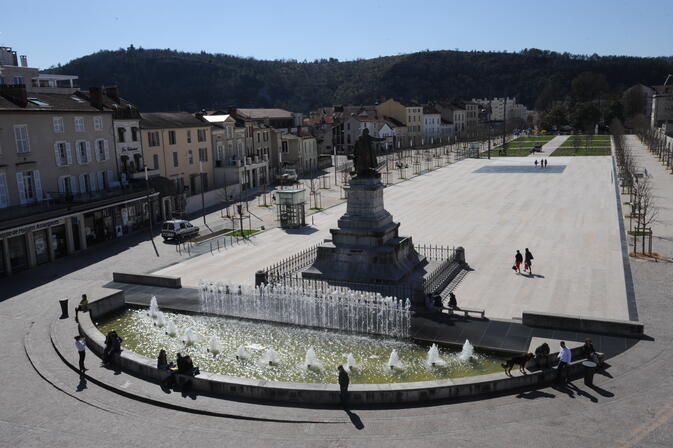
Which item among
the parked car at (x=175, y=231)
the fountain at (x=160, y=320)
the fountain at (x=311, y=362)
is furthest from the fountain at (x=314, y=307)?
the parked car at (x=175, y=231)

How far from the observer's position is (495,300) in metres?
26.0

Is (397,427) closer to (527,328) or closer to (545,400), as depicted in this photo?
(545,400)

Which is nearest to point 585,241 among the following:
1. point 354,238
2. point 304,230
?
point 354,238

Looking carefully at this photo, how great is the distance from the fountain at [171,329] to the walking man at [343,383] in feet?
29.9

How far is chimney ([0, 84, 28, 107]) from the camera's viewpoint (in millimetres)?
37884

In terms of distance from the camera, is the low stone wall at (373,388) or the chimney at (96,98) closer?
the low stone wall at (373,388)

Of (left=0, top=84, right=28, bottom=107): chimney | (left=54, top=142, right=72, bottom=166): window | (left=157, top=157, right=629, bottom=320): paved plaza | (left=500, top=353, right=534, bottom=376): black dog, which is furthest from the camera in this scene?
(left=54, top=142, right=72, bottom=166): window

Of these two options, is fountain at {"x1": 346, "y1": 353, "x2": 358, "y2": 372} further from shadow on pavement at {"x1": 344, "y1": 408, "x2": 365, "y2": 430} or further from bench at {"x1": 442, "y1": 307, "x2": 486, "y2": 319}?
bench at {"x1": 442, "y1": 307, "x2": 486, "y2": 319}

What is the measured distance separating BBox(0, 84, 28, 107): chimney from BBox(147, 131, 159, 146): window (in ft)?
52.3

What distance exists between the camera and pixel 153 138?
5459 centimetres

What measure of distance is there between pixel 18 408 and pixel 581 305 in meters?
21.7

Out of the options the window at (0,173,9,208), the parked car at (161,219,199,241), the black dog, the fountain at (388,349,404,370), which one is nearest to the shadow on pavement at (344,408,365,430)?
the fountain at (388,349,404,370)

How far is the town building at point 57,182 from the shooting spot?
35344 millimetres

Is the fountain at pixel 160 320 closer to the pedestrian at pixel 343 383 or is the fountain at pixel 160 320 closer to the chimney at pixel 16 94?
the pedestrian at pixel 343 383
